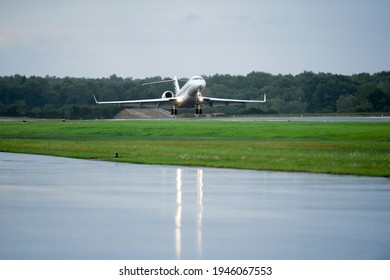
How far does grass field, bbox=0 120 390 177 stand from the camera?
4588 cm

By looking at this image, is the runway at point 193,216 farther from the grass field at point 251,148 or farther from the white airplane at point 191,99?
the white airplane at point 191,99

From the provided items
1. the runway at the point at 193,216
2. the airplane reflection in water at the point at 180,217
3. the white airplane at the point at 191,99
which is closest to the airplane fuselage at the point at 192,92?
the white airplane at the point at 191,99

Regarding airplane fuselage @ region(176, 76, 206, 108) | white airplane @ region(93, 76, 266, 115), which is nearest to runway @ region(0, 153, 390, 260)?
airplane fuselage @ region(176, 76, 206, 108)

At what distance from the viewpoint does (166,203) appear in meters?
28.6

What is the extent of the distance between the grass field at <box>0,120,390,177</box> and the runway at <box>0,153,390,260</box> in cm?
602

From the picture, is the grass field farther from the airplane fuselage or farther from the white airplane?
the white airplane

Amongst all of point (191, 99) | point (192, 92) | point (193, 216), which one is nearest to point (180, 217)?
point (193, 216)

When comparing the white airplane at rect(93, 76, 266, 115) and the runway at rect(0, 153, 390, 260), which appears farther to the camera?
the white airplane at rect(93, 76, 266, 115)

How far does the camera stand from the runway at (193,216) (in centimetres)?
1992

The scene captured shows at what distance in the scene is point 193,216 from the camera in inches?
997

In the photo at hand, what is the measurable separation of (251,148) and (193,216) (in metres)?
35.2

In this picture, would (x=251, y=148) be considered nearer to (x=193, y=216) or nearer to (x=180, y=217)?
(x=193, y=216)

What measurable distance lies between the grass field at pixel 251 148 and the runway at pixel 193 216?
6.02 m

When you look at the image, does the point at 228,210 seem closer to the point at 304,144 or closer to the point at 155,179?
the point at 155,179
